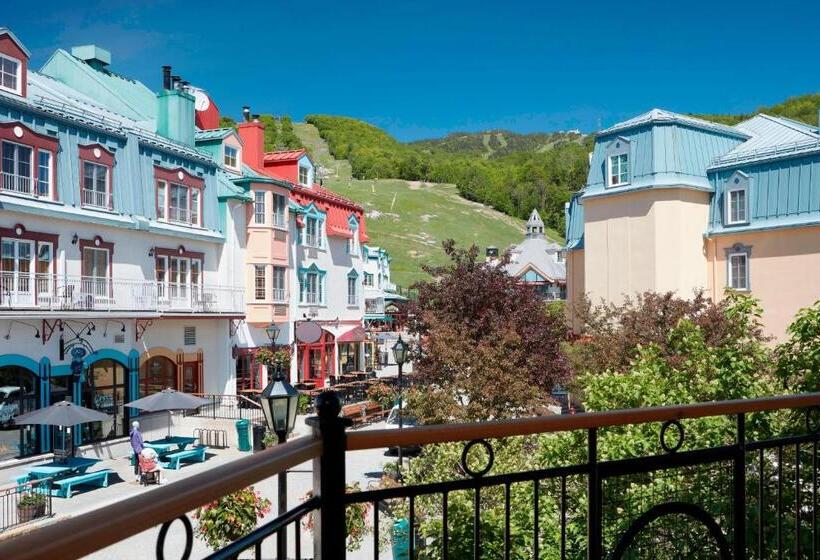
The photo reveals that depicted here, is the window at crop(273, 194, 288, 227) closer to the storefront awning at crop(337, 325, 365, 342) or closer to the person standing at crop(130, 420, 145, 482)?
the storefront awning at crop(337, 325, 365, 342)

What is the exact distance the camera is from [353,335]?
36719mm

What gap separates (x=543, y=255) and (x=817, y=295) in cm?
5056

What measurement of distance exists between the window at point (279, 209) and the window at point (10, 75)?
1147 centimetres

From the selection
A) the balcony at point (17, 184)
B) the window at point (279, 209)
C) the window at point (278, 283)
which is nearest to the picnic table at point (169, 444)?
the balcony at point (17, 184)

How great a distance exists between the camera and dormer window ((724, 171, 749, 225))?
2725 cm

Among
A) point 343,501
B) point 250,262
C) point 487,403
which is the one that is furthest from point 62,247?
point 343,501

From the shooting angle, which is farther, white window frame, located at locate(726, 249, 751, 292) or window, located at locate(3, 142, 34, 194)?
white window frame, located at locate(726, 249, 751, 292)

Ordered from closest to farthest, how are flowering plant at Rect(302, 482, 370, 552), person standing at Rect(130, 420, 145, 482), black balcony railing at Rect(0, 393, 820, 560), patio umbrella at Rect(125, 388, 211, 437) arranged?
1. black balcony railing at Rect(0, 393, 820, 560)
2. flowering plant at Rect(302, 482, 370, 552)
3. person standing at Rect(130, 420, 145, 482)
4. patio umbrella at Rect(125, 388, 211, 437)

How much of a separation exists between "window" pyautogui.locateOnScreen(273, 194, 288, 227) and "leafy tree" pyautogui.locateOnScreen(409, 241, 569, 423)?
39.1 ft

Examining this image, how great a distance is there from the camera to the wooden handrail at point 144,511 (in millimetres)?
1441

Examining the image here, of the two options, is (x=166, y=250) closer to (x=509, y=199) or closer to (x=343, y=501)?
(x=343, y=501)

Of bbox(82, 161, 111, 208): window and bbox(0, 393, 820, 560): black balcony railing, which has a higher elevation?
bbox(82, 161, 111, 208): window

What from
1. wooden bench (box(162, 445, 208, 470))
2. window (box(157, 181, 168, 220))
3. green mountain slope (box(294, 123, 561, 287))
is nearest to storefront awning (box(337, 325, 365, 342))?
window (box(157, 181, 168, 220))

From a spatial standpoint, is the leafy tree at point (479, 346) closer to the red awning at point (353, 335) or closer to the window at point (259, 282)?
the window at point (259, 282)
